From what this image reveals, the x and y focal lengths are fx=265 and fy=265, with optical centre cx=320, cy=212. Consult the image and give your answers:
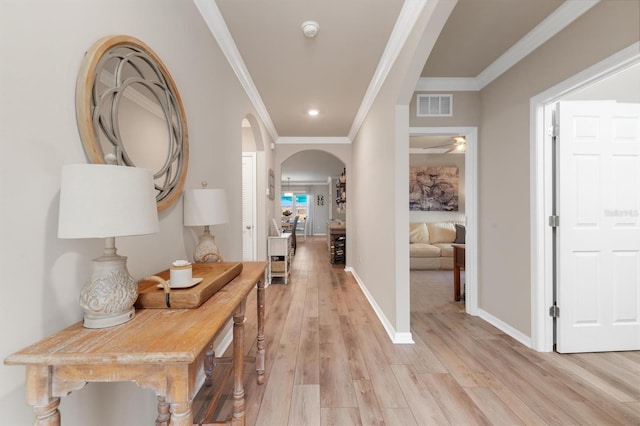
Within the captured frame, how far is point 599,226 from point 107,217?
3236 millimetres

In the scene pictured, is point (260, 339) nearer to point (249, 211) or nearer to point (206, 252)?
point (206, 252)

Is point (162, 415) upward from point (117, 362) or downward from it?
downward

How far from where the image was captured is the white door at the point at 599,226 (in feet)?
7.13

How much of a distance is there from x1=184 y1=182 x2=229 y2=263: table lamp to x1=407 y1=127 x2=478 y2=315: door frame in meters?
2.31

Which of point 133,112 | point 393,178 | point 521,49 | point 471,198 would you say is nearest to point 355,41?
point 393,178

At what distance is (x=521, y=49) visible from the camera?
2357mm

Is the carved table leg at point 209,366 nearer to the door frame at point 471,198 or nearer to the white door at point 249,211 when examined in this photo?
the white door at point 249,211

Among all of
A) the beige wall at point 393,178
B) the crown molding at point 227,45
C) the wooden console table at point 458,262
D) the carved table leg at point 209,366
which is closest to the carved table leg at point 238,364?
the carved table leg at point 209,366

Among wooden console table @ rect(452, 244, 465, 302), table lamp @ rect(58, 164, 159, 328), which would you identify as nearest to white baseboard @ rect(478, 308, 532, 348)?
wooden console table @ rect(452, 244, 465, 302)

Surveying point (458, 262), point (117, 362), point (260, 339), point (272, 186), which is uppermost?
point (272, 186)

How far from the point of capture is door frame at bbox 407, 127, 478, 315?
3006 millimetres

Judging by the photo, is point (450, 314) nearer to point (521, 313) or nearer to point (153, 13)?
point (521, 313)

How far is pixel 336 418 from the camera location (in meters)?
1.51

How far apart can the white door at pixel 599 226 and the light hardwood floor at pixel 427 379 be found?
23cm
